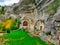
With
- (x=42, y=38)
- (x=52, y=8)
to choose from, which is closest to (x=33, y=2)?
(x=52, y=8)

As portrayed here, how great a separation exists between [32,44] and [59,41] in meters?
4.82

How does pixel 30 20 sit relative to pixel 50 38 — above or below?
above

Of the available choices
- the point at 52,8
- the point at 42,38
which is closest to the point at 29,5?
the point at 52,8

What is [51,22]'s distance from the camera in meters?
35.7

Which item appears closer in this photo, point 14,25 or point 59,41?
point 59,41

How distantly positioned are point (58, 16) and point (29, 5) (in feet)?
126

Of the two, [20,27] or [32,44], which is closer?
[32,44]

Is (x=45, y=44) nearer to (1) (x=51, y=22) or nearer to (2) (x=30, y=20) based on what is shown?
(1) (x=51, y=22)

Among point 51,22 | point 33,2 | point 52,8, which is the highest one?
point 33,2

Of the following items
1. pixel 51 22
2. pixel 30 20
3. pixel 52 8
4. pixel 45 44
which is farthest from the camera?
pixel 30 20

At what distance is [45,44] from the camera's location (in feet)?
102

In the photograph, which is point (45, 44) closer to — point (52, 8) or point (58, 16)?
point (58, 16)

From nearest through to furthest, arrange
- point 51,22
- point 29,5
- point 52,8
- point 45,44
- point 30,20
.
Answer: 1. point 45,44
2. point 51,22
3. point 52,8
4. point 30,20
5. point 29,5

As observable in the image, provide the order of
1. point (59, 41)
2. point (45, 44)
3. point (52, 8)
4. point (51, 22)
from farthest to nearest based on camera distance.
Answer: point (52, 8)
point (51, 22)
point (45, 44)
point (59, 41)
